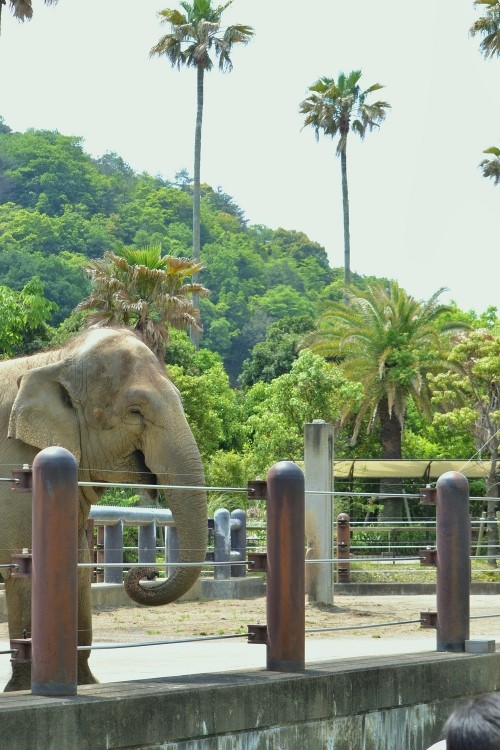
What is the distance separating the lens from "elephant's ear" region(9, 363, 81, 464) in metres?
7.50

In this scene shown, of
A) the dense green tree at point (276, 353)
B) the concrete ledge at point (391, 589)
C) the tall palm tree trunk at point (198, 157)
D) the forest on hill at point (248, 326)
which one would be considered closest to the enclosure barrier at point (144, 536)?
the forest on hill at point (248, 326)

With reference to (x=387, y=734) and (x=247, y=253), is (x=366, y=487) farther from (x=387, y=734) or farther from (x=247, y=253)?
(x=247, y=253)

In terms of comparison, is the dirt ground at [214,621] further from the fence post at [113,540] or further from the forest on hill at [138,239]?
the forest on hill at [138,239]

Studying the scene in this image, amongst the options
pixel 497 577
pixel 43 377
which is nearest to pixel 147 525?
pixel 43 377

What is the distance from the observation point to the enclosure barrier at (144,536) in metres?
8.73

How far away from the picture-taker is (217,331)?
116000 millimetres

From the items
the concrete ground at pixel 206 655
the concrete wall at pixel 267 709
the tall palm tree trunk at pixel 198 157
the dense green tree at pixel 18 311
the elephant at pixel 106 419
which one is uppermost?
the tall palm tree trunk at pixel 198 157

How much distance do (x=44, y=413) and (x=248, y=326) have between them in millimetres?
112132

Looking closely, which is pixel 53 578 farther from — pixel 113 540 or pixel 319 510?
pixel 319 510

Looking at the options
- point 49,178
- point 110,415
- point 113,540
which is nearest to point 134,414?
point 110,415

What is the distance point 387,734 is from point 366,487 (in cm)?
4033

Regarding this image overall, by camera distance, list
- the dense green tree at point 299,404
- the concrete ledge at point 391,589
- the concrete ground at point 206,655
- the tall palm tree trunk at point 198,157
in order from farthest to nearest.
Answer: the tall palm tree trunk at point 198,157 < the dense green tree at point 299,404 < the concrete ledge at point 391,589 < the concrete ground at point 206,655

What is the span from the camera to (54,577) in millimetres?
5242

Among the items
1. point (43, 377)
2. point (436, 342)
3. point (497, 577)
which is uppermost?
point (436, 342)
